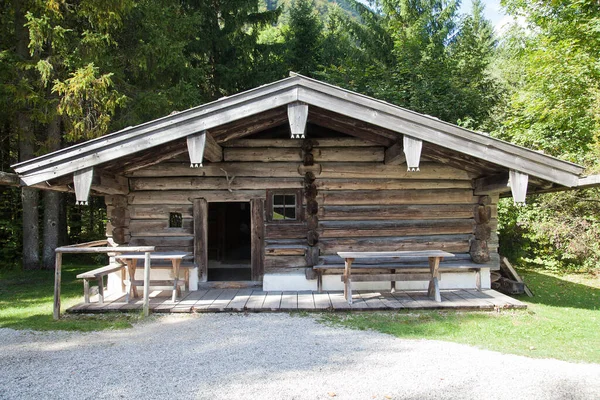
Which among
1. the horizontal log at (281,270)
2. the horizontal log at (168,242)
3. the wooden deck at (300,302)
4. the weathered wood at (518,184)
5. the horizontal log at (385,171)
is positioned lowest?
the wooden deck at (300,302)

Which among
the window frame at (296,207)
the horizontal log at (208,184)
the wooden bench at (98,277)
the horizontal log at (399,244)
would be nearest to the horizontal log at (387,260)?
the horizontal log at (399,244)

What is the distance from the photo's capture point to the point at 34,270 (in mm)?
11984

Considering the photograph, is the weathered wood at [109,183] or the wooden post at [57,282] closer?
the wooden post at [57,282]

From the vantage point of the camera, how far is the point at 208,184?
8.16 m

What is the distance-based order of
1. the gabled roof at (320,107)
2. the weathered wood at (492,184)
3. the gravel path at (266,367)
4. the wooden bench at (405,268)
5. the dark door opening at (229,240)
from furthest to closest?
the dark door opening at (229,240)
the wooden bench at (405,268)
the weathered wood at (492,184)
the gabled roof at (320,107)
the gravel path at (266,367)

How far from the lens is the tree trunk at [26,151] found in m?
11.3

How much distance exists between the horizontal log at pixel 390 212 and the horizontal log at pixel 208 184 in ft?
3.00

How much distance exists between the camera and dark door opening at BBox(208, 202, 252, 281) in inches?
479

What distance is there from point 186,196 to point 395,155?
4259 mm

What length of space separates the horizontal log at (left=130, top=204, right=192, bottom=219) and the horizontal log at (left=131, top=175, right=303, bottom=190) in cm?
38

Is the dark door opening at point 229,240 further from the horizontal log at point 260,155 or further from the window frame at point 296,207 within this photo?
the horizontal log at point 260,155

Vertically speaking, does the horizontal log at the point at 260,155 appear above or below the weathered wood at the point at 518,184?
above

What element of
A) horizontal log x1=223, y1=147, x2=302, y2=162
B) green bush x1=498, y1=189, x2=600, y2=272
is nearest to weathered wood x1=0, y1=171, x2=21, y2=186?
horizontal log x1=223, y1=147, x2=302, y2=162

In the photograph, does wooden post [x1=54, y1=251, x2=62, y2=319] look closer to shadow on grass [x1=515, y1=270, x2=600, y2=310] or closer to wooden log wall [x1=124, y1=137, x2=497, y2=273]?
wooden log wall [x1=124, y1=137, x2=497, y2=273]
